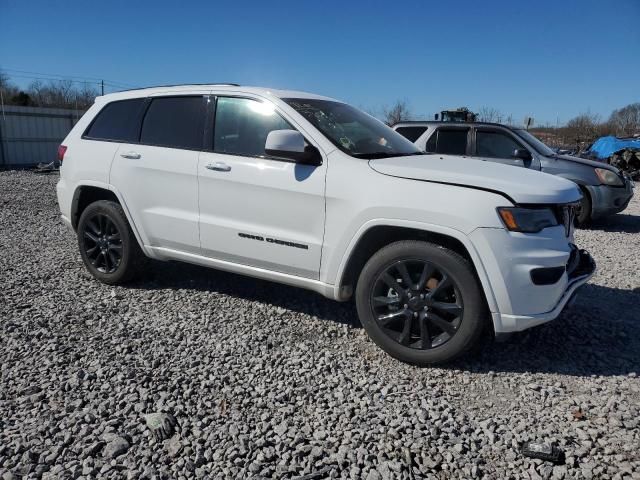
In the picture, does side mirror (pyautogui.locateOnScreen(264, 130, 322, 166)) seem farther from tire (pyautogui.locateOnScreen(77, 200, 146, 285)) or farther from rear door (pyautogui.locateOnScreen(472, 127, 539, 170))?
rear door (pyautogui.locateOnScreen(472, 127, 539, 170))

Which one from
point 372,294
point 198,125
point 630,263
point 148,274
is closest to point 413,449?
point 372,294

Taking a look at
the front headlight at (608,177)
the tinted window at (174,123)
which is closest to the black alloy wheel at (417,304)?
the tinted window at (174,123)

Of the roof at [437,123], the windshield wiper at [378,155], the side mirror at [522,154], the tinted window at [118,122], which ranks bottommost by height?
the windshield wiper at [378,155]

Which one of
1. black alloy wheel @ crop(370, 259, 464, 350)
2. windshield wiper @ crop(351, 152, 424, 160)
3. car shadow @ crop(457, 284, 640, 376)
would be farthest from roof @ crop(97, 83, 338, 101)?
car shadow @ crop(457, 284, 640, 376)

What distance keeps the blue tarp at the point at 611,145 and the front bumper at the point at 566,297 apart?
16031 millimetres

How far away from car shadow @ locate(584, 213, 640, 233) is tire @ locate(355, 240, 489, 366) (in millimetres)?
6777

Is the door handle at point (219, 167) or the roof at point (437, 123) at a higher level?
the roof at point (437, 123)

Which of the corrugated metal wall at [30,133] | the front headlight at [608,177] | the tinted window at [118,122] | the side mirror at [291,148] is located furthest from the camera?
the corrugated metal wall at [30,133]

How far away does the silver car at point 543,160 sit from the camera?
822cm

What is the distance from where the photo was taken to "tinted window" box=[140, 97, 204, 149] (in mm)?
4082

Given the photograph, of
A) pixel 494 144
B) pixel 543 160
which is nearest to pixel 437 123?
pixel 494 144

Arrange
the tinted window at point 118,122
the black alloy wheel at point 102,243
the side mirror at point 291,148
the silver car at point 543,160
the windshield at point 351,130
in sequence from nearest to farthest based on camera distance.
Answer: the side mirror at point 291,148
the windshield at point 351,130
the tinted window at point 118,122
the black alloy wheel at point 102,243
the silver car at point 543,160

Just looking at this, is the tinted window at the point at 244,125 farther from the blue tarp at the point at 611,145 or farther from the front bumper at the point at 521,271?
the blue tarp at the point at 611,145

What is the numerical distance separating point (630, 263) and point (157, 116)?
578cm
